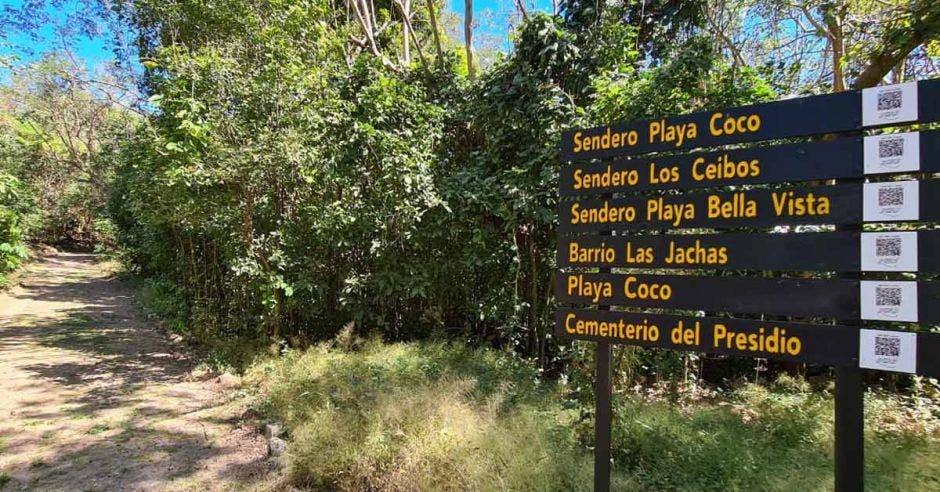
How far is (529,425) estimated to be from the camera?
4082mm

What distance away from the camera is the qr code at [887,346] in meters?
2.06

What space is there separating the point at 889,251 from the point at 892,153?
1.34 feet

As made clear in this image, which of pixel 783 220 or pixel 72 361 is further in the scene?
pixel 72 361

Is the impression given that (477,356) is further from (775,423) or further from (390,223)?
(775,423)

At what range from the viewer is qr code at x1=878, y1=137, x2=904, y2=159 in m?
2.07

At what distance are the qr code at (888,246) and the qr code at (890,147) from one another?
1.14ft

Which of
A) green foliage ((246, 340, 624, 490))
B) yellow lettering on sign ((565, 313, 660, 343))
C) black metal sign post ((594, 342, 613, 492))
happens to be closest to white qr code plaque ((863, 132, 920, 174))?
yellow lettering on sign ((565, 313, 660, 343))

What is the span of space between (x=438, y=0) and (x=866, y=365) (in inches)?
484

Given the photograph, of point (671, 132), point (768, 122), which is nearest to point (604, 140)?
point (671, 132)

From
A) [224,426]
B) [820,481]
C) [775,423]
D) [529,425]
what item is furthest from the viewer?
[224,426]

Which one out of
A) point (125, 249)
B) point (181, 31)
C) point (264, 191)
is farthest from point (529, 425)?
point (125, 249)

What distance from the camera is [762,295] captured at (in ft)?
7.78

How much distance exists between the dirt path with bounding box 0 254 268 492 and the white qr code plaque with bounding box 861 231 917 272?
442 centimetres

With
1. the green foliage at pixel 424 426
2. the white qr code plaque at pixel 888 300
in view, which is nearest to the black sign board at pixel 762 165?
the white qr code plaque at pixel 888 300
